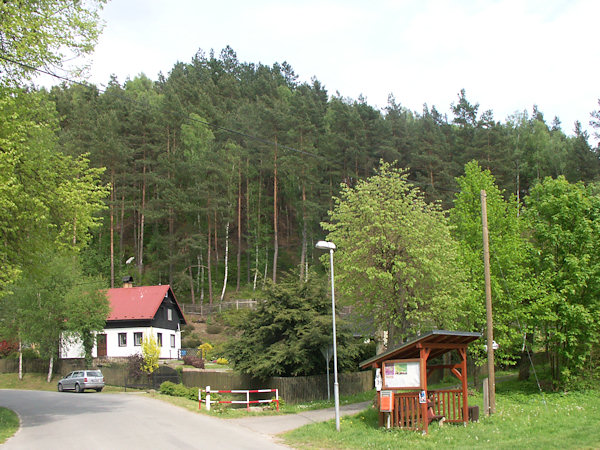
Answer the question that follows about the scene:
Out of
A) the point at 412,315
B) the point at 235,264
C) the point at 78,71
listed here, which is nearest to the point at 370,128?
the point at 235,264

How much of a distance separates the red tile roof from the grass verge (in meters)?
26.6

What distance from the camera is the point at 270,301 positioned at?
27562mm

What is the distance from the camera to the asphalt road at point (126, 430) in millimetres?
14406

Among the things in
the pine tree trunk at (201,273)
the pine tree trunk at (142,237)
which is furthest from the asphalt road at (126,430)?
the pine tree trunk at (201,273)

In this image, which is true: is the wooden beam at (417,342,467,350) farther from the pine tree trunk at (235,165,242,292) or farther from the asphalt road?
the pine tree trunk at (235,165,242,292)

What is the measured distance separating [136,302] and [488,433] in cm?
3885

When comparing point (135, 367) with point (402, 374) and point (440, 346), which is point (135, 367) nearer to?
point (402, 374)

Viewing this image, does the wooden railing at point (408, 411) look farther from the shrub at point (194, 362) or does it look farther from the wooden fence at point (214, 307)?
the wooden fence at point (214, 307)

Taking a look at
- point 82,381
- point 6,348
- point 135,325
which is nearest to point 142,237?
point 135,325

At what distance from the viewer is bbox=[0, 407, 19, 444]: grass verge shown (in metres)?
15.8

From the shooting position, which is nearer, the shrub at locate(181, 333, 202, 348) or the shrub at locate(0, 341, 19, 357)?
the shrub at locate(0, 341, 19, 357)

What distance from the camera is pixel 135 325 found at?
156 feet

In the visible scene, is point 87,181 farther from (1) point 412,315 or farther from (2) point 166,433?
(1) point 412,315

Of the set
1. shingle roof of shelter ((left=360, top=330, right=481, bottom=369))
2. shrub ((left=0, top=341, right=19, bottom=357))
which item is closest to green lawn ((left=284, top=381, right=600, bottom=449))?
shingle roof of shelter ((left=360, top=330, right=481, bottom=369))
